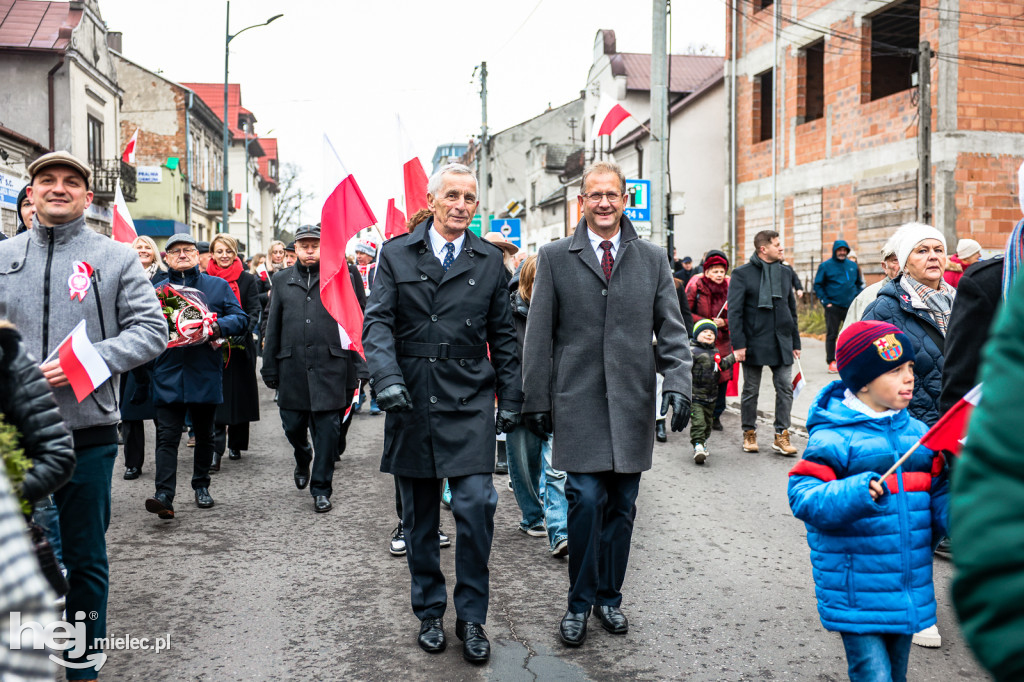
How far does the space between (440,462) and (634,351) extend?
1.04m

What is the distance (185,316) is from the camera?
695 cm

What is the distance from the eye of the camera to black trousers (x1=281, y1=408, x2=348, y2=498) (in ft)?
22.8

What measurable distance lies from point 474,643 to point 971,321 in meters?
2.43

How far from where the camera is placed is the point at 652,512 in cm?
675

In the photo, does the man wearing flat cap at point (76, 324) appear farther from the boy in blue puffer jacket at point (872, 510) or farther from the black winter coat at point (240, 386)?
the black winter coat at point (240, 386)

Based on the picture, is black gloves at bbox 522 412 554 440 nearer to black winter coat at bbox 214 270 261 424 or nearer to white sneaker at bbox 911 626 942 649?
white sneaker at bbox 911 626 942 649

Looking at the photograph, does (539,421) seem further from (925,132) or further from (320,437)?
(925,132)

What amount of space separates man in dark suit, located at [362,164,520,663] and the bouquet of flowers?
9.72 feet

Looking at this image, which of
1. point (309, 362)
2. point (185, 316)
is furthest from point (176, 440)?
point (309, 362)

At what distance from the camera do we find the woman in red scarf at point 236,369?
8.33 meters

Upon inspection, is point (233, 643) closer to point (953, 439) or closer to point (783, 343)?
point (953, 439)

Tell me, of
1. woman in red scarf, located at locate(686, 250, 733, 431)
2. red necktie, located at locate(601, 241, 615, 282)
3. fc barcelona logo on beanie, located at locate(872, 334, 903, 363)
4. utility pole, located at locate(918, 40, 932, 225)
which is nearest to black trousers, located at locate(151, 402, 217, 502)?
red necktie, located at locate(601, 241, 615, 282)

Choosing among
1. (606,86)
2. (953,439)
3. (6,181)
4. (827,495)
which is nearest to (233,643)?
(827,495)

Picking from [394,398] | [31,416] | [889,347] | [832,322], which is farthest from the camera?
[832,322]
